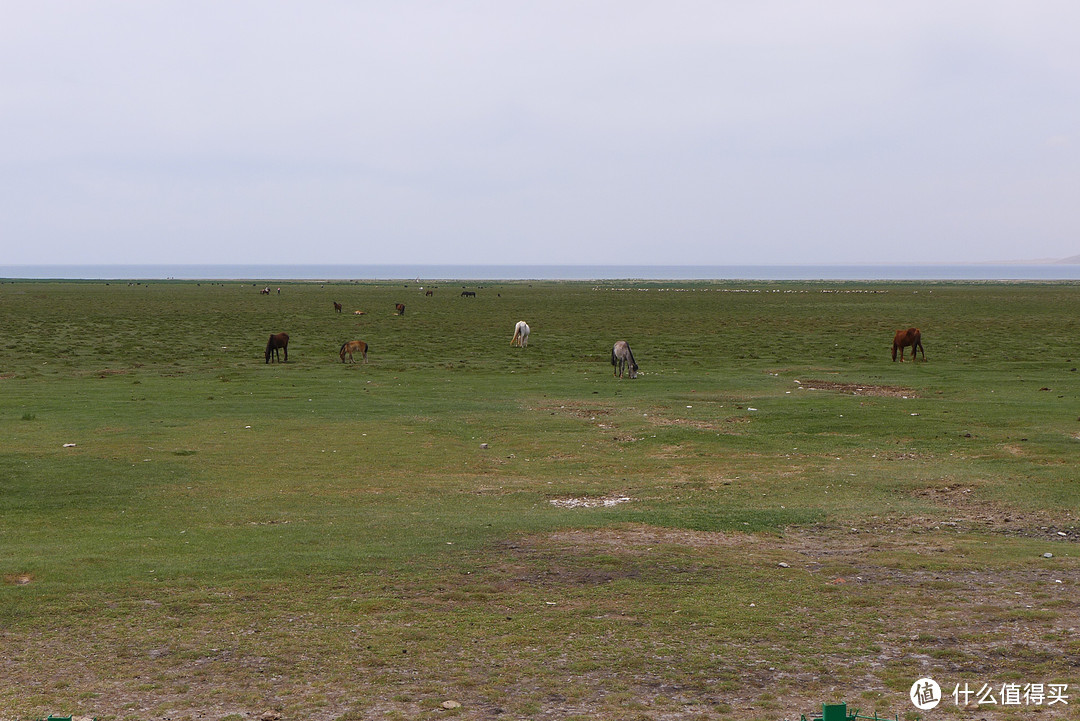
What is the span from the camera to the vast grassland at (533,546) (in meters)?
7.75

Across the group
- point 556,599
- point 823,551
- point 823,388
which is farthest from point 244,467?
point 823,388

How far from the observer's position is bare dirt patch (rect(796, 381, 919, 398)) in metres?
27.9

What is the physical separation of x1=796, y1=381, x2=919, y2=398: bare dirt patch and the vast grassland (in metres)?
0.25

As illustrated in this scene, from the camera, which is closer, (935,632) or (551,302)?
(935,632)

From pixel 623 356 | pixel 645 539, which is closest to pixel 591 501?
pixel 645 539

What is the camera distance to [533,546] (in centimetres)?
1219

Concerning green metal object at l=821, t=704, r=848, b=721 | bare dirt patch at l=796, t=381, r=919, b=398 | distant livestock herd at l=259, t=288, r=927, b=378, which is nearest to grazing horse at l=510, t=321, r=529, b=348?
distant livestock herd at l=259, t=288, r=927, b=378

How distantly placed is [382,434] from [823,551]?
11.9m

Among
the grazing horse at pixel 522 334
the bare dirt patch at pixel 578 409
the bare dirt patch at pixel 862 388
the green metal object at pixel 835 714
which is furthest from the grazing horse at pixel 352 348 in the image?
the green metal object at pixel 835 714

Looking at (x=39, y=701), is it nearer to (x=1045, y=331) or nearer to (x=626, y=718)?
(x=626, y=718)

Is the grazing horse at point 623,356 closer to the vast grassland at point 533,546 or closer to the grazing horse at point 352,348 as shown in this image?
the vast grassland at point 533,546

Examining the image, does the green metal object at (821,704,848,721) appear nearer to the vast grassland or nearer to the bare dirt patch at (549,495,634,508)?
the vast grassland

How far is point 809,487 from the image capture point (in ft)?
52.4

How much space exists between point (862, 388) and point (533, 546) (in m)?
19.8
